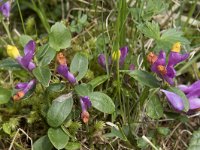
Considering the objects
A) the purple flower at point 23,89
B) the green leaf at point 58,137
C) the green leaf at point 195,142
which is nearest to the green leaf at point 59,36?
the purple flower at point 23,89

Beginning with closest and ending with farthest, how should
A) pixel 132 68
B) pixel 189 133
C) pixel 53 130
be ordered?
pixel 53 130, pixel 132 68, pixel 189 133

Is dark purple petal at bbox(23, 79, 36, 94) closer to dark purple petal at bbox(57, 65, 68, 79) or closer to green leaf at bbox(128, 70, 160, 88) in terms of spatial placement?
dark purple petal at bbox(57, 65, 68, 79)

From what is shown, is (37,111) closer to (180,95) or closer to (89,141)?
(89,141)

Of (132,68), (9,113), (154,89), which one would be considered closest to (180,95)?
(154,89)

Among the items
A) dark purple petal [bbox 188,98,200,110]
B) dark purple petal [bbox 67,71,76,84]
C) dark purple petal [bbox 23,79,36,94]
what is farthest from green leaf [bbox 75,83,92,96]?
dark purple petal [bbox 188,98,200,110]

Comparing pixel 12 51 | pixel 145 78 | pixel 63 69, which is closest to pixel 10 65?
pixel 12 51

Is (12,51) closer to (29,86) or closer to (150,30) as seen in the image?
(29,86)

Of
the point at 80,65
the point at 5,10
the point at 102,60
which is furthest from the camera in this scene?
the point at 5,10
